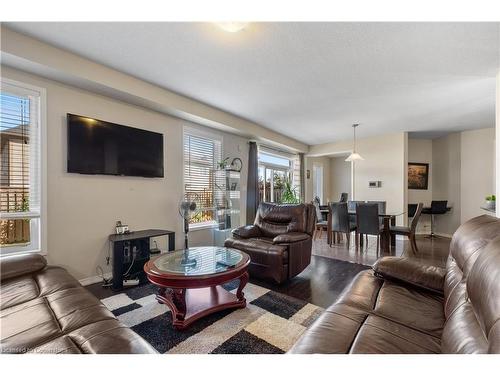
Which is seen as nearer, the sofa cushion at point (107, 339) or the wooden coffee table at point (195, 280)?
the sofa cushion at point (107, 339)

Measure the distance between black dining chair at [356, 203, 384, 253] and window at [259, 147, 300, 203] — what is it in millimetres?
2274

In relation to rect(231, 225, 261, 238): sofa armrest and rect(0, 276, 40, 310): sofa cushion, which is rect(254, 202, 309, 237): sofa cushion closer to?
rect(231, 225, 261, 238): sofa armrest

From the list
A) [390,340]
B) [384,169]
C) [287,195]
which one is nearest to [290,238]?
[390,340]

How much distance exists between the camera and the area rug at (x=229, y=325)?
162 centimetres

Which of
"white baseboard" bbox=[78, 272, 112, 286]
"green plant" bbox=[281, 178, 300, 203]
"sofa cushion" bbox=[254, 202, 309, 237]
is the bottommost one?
"white baseboard" bbox=[78, 272, 112, 286]

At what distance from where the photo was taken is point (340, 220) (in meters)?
4.49

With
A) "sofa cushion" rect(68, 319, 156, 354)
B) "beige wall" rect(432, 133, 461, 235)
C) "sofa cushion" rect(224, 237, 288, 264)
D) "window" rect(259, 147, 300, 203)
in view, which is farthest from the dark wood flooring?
"window" rect(259, 147, 300, 203)

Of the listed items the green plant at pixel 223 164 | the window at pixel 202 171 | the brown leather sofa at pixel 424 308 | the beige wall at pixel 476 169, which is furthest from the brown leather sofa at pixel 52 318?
the beige wall at pixel 476 169

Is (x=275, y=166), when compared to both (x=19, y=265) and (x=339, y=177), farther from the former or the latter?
(x=19, y=265)

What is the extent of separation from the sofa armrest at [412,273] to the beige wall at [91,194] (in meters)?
3.02

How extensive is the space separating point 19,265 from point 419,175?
7.86m

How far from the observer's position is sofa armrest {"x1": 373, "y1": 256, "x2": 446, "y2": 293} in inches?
63.8

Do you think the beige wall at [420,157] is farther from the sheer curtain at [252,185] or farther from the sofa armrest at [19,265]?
the sofa armrest at [19,265]
